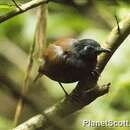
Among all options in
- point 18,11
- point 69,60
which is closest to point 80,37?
point 69,60

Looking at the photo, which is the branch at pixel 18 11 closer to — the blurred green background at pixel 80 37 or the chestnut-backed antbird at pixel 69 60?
the blurred green background at pixel 80 37

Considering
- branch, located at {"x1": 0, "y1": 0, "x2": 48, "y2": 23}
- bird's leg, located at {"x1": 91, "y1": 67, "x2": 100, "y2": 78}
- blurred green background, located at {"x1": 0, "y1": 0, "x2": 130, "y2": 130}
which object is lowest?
blurred green background, located at {"x1": 0, "y1": 0, "x2": 130, "y2": 130}

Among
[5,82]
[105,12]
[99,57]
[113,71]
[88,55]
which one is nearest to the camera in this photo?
[5,82]

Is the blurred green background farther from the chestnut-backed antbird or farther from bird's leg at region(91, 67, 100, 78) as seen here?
bird's leg at region(91, 67, 100, 78)

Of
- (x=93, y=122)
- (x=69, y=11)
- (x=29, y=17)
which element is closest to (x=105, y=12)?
(x=69, y=11)

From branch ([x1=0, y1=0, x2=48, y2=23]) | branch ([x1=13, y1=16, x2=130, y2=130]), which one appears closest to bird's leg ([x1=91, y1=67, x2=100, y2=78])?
branch ([x1=13, y1=16, x2=130, y2=130])

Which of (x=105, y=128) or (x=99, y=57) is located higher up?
(x=99, y=57)

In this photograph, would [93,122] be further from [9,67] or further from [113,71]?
[9,67]
